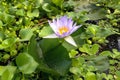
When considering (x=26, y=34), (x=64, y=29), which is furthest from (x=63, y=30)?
(x=26, y=34)

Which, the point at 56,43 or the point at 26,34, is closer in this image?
the point at 56,43

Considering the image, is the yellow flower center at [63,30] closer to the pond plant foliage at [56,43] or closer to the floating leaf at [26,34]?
the pond plant foliage at [56,43]

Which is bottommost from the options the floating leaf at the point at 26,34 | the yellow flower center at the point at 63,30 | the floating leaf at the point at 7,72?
the floating leaf at the point at 7,72

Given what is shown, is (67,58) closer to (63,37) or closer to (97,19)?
(63,37)

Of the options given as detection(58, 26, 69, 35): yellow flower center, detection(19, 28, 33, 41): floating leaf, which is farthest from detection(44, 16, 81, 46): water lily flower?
detection(19, 28, 33, 41): floating leaf

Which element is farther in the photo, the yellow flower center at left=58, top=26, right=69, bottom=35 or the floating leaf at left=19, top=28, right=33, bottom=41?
the floating leaf at left=19, top=28, right=33, bottom=41

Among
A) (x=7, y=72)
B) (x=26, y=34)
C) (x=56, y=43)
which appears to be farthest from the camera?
(x=26, y=34)

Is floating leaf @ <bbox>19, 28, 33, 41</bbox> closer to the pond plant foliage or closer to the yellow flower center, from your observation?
the pond plant foliage

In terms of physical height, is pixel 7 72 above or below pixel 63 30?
below

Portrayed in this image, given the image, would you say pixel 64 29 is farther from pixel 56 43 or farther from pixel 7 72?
pixel 7 72

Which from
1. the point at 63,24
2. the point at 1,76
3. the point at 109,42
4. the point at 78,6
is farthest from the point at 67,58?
the point at 78,6

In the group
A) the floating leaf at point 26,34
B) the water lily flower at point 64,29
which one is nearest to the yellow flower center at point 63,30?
the water lily flower at point 64,29
